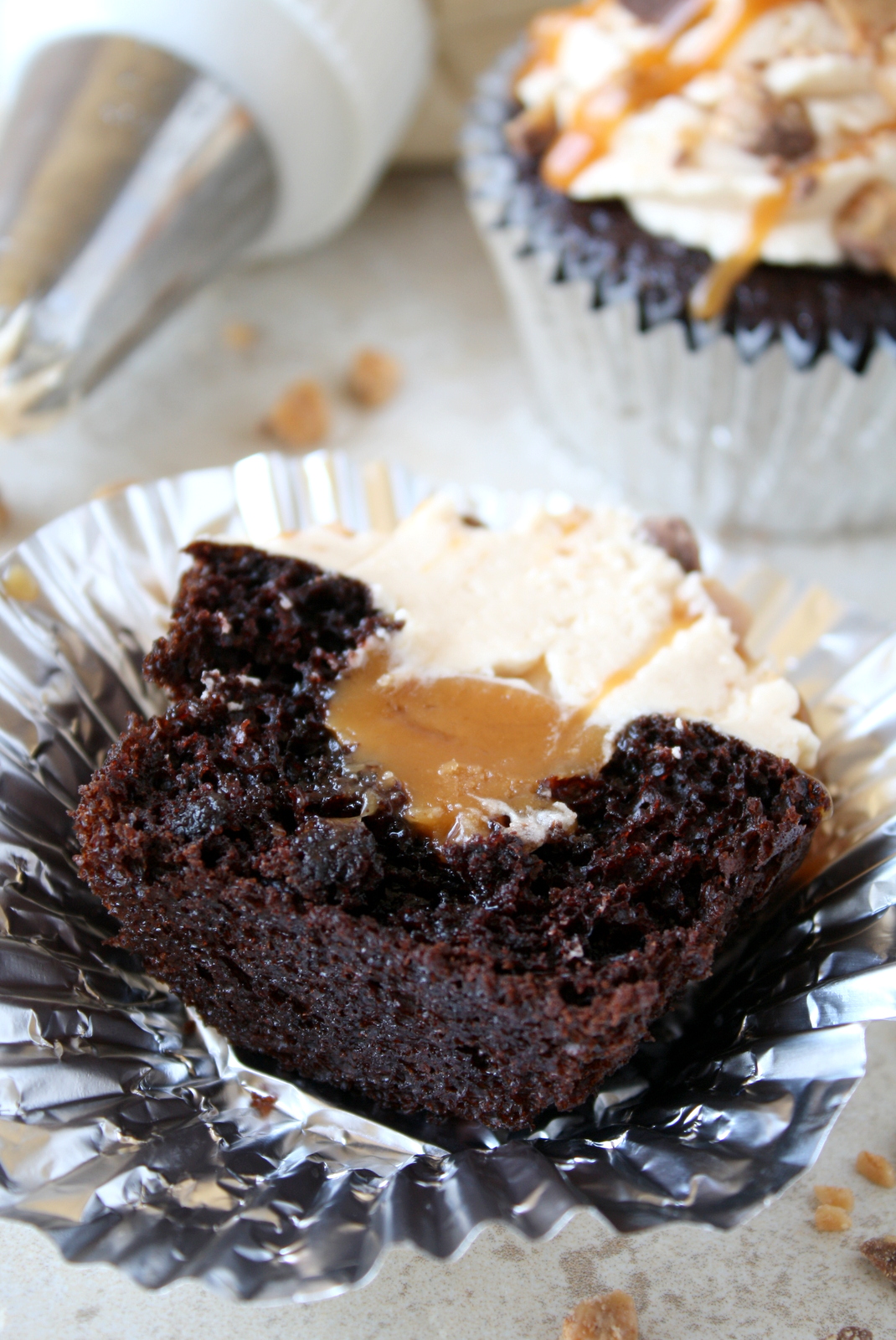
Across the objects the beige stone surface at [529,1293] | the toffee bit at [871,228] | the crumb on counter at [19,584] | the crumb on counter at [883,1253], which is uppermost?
the crumb on counter at [19,584]

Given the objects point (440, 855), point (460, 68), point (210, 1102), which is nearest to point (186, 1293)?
point (210, 1102)

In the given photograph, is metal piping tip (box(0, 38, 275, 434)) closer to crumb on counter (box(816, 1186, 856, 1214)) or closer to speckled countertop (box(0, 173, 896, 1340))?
speckled countertop (box(0, 173, 896, 1340))

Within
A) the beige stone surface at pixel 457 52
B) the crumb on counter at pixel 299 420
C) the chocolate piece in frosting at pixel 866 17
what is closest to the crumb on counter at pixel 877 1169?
the chocolate piece in frosting at pixel 866 17

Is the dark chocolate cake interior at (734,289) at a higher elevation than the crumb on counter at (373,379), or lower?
higher

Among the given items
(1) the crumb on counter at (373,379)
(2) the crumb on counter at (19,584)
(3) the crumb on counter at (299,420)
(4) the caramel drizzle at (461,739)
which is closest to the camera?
(4) the caramel drizzle at (461,739)

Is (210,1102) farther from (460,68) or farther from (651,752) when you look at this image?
(460,68)

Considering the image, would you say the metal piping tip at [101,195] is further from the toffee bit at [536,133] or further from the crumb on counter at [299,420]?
the toffee bit at [536,133]

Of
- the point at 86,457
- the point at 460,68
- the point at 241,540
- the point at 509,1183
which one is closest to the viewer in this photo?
the point at 509,1183
